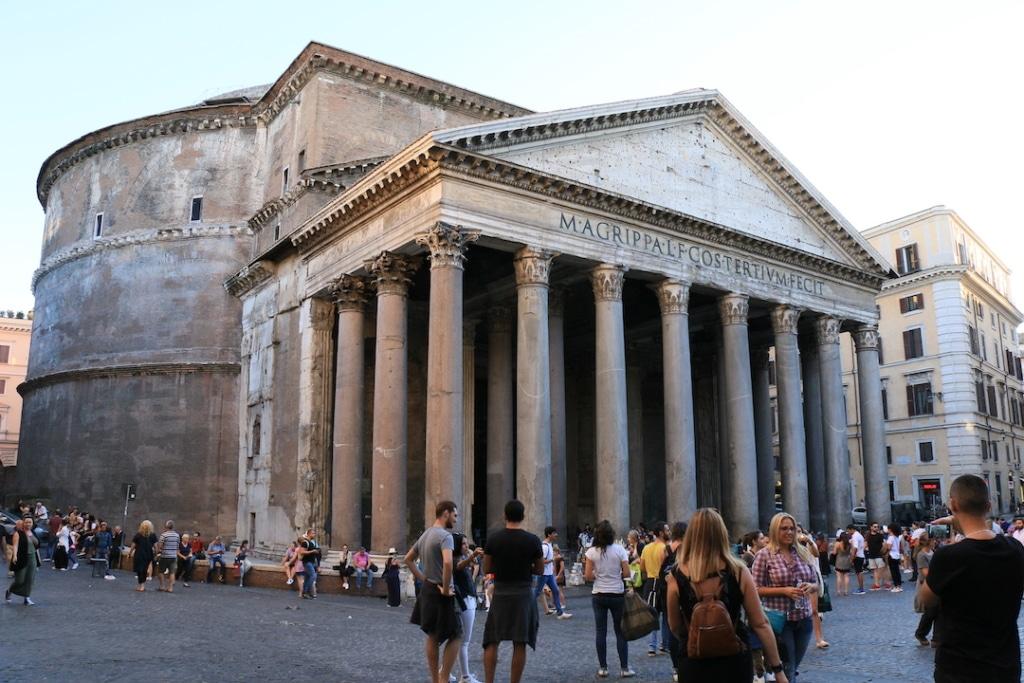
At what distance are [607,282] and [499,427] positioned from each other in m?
4.64

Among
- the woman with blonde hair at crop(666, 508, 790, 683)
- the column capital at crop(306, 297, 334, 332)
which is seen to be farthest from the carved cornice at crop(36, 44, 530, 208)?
the woman with blonde hair at crop(666, 508, 790, 683)

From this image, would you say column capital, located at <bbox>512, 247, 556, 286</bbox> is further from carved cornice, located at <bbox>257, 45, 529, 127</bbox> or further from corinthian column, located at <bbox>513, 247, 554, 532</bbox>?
carved cornice, located at <bbox>257, 45, 529, 127</bbox>

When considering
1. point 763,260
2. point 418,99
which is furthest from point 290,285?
point 763,260

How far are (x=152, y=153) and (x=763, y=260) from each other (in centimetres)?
1871

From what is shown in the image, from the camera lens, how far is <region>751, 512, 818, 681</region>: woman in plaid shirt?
5.54 m

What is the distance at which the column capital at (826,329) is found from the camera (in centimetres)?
2281

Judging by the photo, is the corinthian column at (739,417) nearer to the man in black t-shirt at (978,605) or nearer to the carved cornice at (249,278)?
the carved cornice at (249,278)

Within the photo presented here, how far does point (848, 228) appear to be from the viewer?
2305cm

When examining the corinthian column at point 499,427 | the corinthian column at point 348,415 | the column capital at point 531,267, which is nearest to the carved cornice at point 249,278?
the corinthian column at point 348,415

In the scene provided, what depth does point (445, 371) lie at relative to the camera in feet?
50.3

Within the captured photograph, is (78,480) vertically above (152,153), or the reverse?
(152,153)

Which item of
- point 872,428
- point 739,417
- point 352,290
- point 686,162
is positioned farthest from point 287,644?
point 872,428

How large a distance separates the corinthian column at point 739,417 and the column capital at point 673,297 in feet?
5.89

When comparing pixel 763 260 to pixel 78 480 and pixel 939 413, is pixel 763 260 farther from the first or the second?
pixel 78 480
